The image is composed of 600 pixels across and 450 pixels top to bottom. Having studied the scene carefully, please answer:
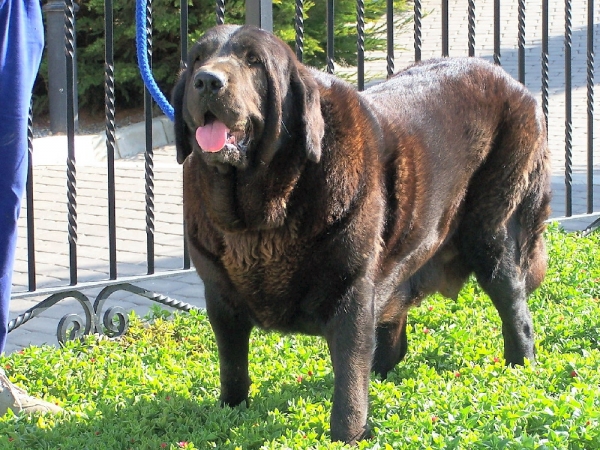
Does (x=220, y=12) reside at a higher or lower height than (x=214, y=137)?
higher

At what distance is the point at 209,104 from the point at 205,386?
1444 millimetres

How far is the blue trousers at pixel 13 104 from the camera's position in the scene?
3.47 meters

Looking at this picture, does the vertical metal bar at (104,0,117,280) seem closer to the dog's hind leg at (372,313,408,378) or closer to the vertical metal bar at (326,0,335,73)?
Result: the vertical metal bar at (326,0,335,73)

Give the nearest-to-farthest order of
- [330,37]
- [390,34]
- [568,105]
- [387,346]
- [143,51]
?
[143,51]
[387,346]
[330,37]
[390,34]
[568,105]

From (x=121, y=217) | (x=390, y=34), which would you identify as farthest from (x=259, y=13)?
(x=121, y=217)

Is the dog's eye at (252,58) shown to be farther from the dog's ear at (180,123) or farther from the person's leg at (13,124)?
the person's leg at (13,124)

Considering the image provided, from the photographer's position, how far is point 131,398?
3.66m

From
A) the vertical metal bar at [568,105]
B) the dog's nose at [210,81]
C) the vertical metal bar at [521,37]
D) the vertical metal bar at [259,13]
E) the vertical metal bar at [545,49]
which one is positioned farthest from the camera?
the vertical metal bar at [568,105]

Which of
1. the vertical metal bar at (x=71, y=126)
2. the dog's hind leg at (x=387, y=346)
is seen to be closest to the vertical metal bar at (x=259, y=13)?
the vertical metal bar at (x=71, y=126)

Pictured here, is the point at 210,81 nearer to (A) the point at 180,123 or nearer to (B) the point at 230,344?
(A) the point at 180,123

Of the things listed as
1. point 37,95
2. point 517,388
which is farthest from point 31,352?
point 37,95

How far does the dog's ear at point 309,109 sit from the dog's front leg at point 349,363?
20.3 inches

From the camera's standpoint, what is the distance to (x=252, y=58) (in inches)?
118

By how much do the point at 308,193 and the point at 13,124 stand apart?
1.26 m
